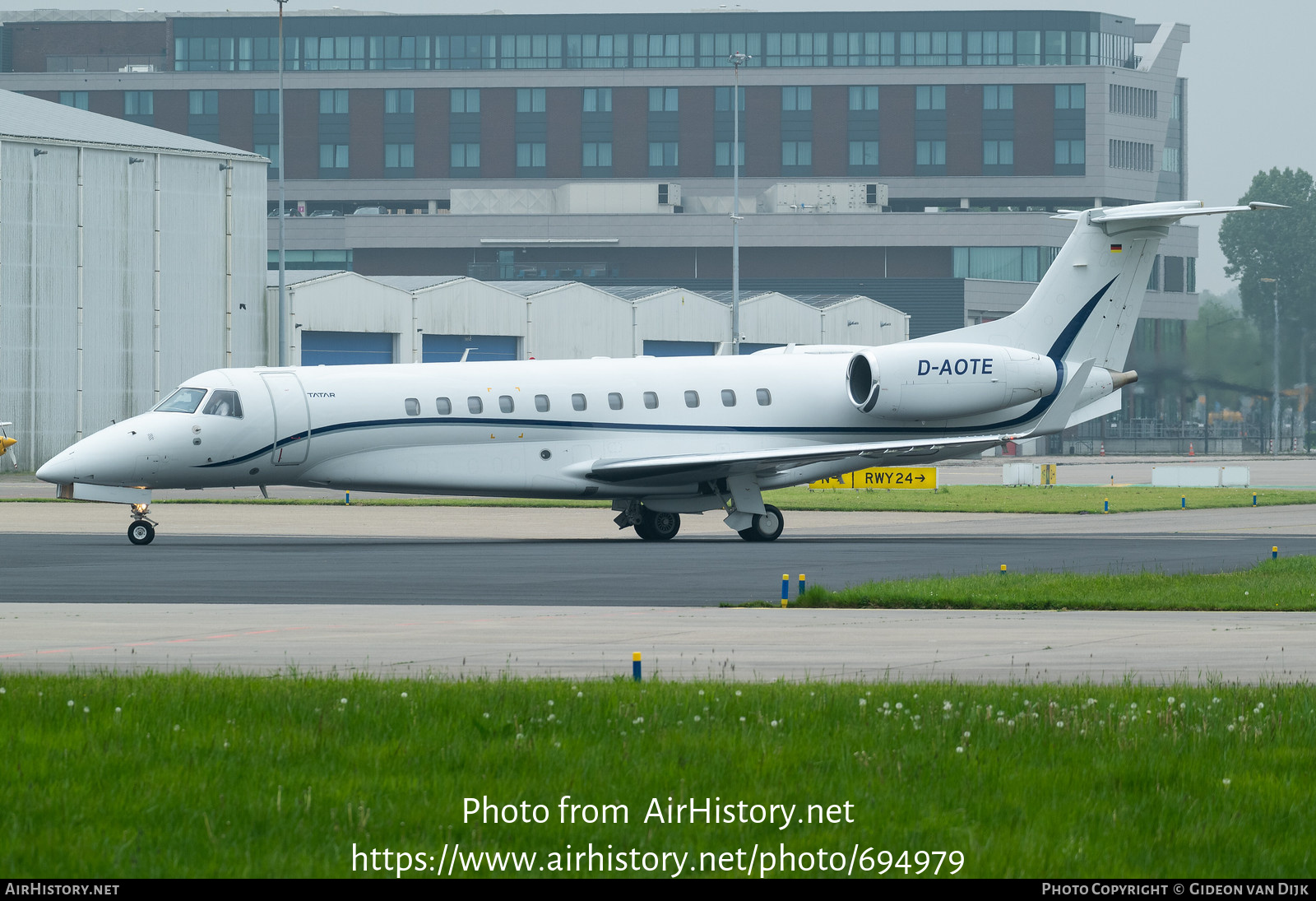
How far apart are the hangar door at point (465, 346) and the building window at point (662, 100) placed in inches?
2254

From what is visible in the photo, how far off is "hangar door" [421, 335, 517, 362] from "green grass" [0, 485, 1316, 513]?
2137cm

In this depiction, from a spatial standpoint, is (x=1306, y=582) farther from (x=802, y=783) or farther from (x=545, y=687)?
(x=802, y=783)

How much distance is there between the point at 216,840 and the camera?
7.86m

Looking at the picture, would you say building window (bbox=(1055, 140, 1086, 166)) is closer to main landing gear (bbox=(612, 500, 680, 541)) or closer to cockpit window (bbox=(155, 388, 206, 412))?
main landing gear (bbox=(612, 500, 680, 541))

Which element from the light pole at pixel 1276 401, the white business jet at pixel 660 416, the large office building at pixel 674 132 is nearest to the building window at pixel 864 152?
the large office building at pixel 674 132

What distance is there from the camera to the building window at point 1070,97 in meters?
127

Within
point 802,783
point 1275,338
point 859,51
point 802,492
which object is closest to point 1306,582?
point 802,783

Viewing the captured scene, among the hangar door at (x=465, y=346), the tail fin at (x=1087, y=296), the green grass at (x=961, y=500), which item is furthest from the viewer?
the hangar door at (x=465, y=346)

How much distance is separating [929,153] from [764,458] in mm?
101501

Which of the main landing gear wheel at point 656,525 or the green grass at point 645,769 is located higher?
the green grass at point 645,769

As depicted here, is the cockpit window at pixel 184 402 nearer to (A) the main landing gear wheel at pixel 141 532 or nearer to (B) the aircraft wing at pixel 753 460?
(A) the main landing gear wheel at pixel 141 532

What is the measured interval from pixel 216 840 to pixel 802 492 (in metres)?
46.6

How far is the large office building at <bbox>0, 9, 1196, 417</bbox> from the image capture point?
4808 inches

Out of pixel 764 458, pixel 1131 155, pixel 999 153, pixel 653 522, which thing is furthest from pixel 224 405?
pixel 1131 155
